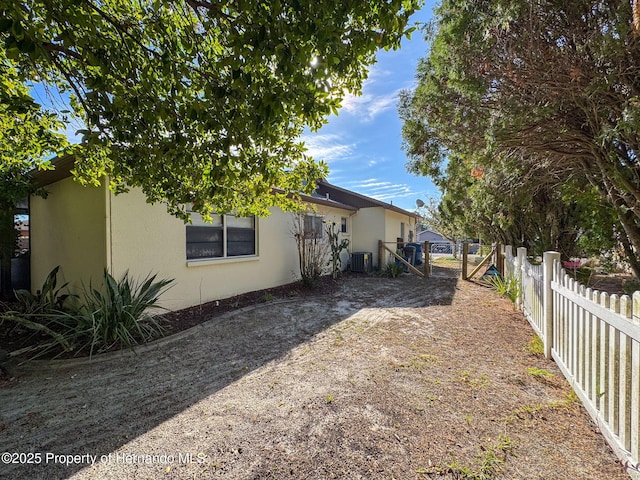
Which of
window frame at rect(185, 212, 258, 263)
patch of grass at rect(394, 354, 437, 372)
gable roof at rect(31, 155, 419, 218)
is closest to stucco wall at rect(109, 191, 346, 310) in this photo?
window frame at rect(185, 212, 258, 263)

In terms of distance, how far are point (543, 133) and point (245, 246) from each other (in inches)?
264

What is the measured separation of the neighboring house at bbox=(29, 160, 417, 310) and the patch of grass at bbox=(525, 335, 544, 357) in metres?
5.93

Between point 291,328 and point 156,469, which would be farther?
point 291,328

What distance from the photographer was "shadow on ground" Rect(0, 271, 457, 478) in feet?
7.80

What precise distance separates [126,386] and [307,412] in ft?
7.17

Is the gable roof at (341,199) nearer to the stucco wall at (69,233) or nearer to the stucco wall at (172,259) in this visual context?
the stucco wall at (69,233)

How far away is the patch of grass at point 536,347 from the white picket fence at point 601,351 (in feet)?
0.78

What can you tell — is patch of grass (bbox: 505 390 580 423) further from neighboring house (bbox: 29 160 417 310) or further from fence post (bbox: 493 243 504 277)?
fence post (bbox: 493 243 504 277)

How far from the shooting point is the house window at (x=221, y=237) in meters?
6.59

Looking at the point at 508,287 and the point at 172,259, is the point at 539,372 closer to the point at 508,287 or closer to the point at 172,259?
the point at 508,287

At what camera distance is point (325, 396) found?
2.97m

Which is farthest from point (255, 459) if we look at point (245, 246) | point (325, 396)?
point (245, 246)

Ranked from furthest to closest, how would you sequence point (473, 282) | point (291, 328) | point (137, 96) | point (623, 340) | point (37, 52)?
point (473, 282), point (291, 328), point (137, 96), point (37, 52), point (623, 340)

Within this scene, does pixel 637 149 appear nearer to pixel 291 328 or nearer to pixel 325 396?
pixel 325 396
